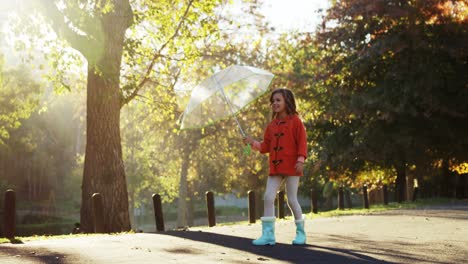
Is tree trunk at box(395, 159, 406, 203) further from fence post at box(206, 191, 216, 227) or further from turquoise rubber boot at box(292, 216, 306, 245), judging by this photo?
turquoise rubber boot at box(292, 216, 306, 245)

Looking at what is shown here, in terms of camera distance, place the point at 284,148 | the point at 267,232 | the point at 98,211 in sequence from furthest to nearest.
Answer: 1. the point at 98,211
2. the point at 267,232
3. the point at 284,148

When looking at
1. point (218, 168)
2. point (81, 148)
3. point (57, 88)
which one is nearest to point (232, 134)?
point (218, 168)

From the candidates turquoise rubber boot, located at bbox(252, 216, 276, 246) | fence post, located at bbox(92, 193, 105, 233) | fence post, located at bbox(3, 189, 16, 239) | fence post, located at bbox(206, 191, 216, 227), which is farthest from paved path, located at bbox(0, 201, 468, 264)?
fence post, located at bbox(206, 191, 216, 227)

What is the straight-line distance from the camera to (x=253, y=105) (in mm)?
35438

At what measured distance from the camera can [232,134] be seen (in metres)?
39.1

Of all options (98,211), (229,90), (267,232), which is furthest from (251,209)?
(229,90)

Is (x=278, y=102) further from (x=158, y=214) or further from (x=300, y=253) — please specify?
(x=158, y=214)

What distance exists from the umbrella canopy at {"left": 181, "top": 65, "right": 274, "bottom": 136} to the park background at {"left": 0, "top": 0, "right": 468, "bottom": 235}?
19.6 feet

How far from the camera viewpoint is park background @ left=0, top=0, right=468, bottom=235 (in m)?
17.1

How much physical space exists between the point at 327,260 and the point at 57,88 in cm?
1324

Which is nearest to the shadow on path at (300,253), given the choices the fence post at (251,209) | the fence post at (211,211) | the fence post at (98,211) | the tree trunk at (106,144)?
the fence post at (98,211)

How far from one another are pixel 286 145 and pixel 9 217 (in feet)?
28.8

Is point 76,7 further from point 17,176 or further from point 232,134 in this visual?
point 17,176

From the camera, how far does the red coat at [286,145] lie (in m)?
8.56
